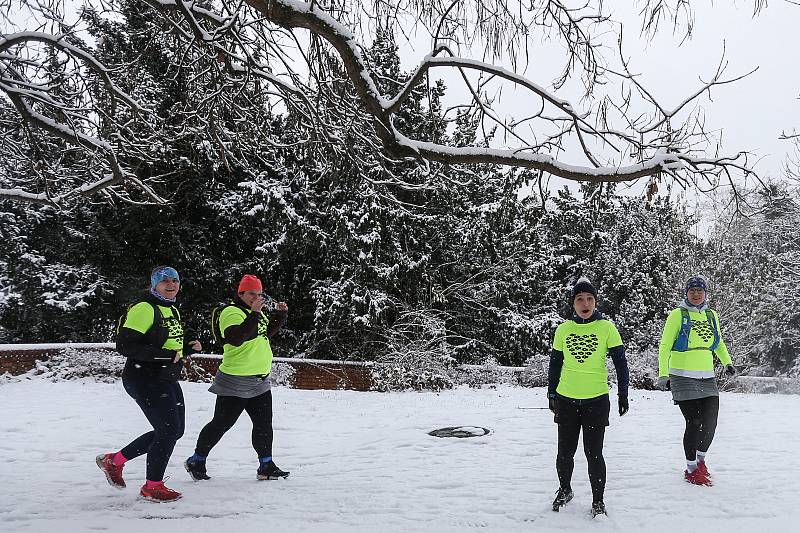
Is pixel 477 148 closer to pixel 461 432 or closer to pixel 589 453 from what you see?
pixel 589 453

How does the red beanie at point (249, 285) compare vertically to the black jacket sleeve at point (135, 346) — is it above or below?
above

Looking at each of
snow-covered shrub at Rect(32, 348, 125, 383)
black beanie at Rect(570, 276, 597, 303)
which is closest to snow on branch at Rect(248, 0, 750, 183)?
black beanie at Rect(570, 276, 597, 303)

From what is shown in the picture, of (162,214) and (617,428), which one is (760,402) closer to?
(617,428)

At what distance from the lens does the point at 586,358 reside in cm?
486

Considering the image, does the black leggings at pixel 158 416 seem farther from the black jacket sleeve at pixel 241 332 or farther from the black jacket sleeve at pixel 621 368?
the black jacket sleeve at pixel 621 368

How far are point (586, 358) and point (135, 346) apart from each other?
3450 millimetres

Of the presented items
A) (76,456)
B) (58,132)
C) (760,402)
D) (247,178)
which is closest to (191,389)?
(76,456)

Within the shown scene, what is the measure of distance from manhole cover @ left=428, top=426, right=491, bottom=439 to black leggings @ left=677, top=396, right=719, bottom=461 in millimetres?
3452

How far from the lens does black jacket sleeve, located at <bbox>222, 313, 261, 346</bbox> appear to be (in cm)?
538

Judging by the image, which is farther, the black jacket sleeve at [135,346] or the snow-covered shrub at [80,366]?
the snow-covered shrub at [80,366]

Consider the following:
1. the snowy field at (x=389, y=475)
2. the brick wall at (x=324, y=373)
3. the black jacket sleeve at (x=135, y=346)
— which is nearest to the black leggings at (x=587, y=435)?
the snowy field at (x=389, y=475)

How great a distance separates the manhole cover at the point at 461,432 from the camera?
8750 millimetres

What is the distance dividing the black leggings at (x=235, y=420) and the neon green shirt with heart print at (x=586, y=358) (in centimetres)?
255

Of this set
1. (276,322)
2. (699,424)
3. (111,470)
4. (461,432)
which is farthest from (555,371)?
(461,432)
